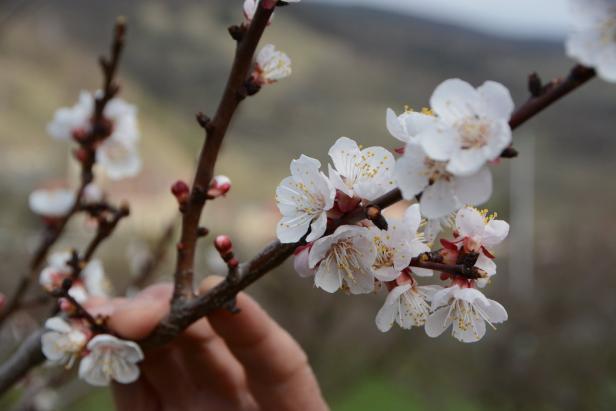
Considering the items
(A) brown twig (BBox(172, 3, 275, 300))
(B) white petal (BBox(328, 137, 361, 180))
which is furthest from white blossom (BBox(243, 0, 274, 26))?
(B) white petal (BBox(328, 137, 361, 180))

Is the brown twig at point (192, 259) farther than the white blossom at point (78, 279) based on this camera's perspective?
No

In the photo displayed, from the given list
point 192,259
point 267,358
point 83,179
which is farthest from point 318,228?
point 83,179

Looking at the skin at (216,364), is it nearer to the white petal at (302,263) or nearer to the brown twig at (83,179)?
the white petal at (302,263)

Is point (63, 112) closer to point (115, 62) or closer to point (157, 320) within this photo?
point (115, 62)

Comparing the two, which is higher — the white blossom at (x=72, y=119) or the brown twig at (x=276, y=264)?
the white blossom at (x=72, y=119)

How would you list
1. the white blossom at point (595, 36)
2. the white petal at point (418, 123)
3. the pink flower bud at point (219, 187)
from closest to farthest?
the white blossom at point (595, 36) → the white petal at point (418, 123) → the pink flower bud at point (219, 187)

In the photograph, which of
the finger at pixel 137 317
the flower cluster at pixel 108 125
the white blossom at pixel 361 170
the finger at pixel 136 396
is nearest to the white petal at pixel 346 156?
the white blossom at pixel 361 170

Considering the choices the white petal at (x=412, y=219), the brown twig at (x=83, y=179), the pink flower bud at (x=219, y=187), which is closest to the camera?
the white petal at (x=412, y=219)
